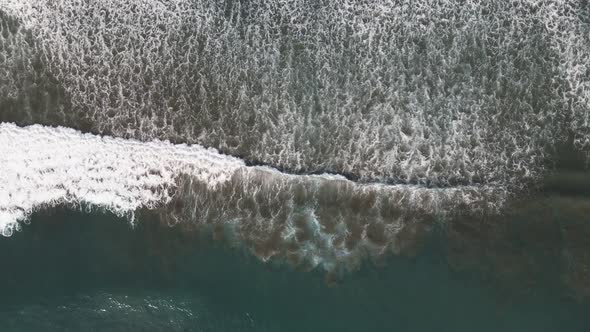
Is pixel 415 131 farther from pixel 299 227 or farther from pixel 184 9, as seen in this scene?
pixel 184 9

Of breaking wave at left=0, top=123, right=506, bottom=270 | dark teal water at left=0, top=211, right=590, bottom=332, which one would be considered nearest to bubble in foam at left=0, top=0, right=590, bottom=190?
breaking wave at left=0, top=123, right=506, bottom=270

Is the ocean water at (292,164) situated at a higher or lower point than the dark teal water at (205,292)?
higher

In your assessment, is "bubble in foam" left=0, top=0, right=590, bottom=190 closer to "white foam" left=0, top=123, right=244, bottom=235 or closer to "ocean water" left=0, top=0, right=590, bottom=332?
"ocean water" left=0, top=0, right=590, bottom=332

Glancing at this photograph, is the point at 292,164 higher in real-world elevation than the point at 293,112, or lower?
lower

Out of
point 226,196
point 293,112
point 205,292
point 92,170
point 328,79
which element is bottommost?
point 205,292

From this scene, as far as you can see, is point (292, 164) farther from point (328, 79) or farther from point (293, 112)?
point (328, 79)

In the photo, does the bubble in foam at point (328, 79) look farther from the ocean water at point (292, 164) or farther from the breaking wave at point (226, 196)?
the breaking wave at point (226, 196)

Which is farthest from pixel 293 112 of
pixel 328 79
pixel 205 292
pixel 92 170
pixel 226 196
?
pixel 92 170

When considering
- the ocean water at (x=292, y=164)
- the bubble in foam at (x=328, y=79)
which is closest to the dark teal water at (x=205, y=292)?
the ocean water at (x=292, y=164)

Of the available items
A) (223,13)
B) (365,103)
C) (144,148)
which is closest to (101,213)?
(144,148)

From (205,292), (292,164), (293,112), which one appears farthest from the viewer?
(293,112)
